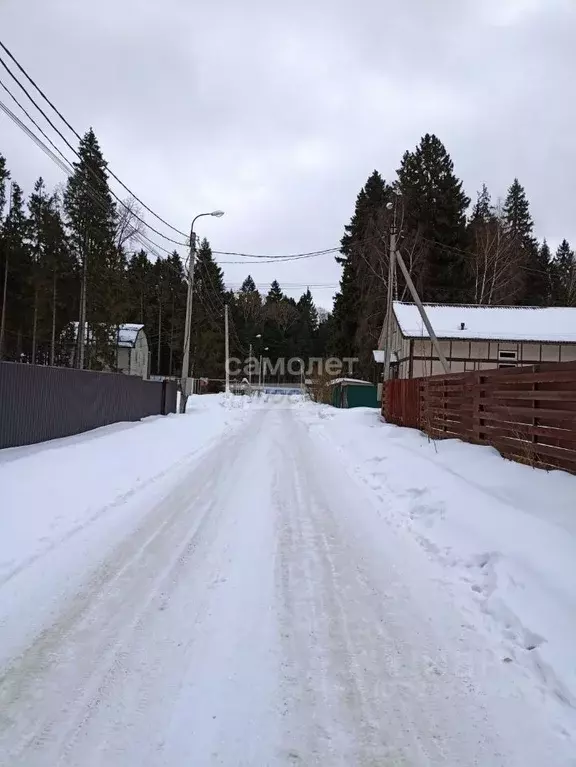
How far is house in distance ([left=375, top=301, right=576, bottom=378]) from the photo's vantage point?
95.6ft

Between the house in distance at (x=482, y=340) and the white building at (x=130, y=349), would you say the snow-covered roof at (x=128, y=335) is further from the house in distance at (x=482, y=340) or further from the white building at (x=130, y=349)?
the house in distance at (x=482, y=340)

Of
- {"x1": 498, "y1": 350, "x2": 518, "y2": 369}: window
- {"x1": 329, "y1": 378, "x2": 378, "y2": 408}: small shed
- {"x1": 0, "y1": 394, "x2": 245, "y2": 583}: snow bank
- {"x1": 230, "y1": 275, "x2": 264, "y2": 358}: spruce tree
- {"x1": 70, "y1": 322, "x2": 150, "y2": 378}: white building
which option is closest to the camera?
{"x1": 0, "y1": 394, "x2": 245, "y2": 583}: snow bank

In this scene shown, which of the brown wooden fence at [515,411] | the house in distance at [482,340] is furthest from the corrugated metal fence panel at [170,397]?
the brown wooden fence at [515,411]

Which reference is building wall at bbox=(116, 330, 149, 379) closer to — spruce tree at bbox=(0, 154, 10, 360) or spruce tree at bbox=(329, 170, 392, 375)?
spruce tree at bbox=(0, 154, 10, 360)

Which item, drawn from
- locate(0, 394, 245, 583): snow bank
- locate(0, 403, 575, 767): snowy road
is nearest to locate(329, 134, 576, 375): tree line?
locate(0, 394, 245, 583): snow bank

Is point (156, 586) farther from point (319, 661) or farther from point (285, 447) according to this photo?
point (285, 447)

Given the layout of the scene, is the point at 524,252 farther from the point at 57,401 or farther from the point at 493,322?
the point at 57,401

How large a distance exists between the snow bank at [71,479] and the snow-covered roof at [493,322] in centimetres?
1879

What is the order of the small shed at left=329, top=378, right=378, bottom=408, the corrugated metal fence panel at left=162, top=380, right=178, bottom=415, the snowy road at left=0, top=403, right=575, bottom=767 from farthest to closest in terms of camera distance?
the small shed at left=329, top=378, right=378, bottom=408
the corrugated metal fence panel at left=162, top=380, right=178, bottom=415
the snowy road at left=0, top=403, right=575, bottom=767

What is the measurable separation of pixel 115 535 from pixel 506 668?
12.5 ft

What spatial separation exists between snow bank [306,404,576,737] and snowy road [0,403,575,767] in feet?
0.80

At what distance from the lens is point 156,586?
4.03 m

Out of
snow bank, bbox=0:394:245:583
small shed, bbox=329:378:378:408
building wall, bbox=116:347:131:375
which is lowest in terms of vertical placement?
snow bank, bbox=0:394:245:583

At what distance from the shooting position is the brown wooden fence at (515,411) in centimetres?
648
